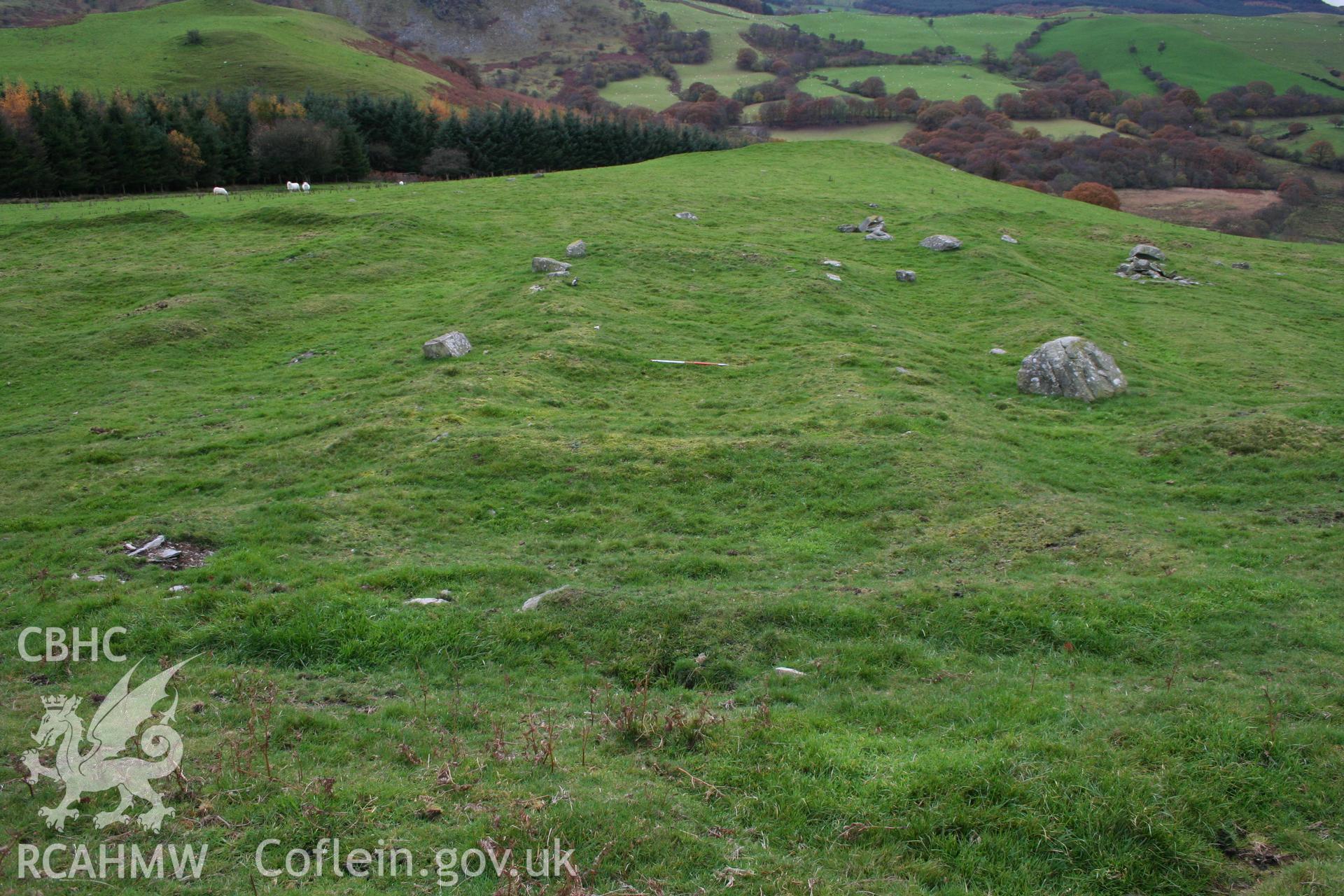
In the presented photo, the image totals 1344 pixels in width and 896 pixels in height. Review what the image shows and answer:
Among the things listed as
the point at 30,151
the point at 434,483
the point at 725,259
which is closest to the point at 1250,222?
the point at 725,259

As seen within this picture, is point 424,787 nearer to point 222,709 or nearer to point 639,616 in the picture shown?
point 222,709

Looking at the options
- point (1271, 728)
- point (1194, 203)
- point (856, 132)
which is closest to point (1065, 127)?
point (856, 132)

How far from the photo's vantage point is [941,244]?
3641cm

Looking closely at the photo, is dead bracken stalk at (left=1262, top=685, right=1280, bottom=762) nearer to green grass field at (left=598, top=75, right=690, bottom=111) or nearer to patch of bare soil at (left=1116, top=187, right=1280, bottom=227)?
patch of bare soil at (left=1116, top=187, right=1280, bottom=227)

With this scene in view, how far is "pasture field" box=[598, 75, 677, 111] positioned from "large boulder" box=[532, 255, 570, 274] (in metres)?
106

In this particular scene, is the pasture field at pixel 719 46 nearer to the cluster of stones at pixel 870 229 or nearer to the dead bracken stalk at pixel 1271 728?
the cluster of stones at pixel 870 229

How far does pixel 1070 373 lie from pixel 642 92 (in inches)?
5269

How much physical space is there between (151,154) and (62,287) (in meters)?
25.7

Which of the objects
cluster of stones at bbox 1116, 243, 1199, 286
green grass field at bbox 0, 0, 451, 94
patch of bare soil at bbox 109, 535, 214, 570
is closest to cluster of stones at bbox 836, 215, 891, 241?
cluster of stones at bbox 1116, 243, 1199, 286

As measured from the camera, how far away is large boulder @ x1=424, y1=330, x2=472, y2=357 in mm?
21984

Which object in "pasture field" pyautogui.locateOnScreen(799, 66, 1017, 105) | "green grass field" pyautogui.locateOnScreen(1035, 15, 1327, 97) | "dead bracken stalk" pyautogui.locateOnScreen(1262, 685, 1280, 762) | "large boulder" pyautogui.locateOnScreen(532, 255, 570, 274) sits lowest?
"dead bracken stalk" pyautogui.locateOnScreen(1262, 685, 1280, 762)

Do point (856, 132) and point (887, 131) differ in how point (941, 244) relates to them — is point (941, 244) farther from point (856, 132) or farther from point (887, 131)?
point (887, 131)

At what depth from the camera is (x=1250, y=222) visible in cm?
6688

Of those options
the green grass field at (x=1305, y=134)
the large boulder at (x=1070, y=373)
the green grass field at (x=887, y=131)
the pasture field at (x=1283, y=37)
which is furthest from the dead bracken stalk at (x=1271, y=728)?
the pasture field at (x=1283, y=37)
